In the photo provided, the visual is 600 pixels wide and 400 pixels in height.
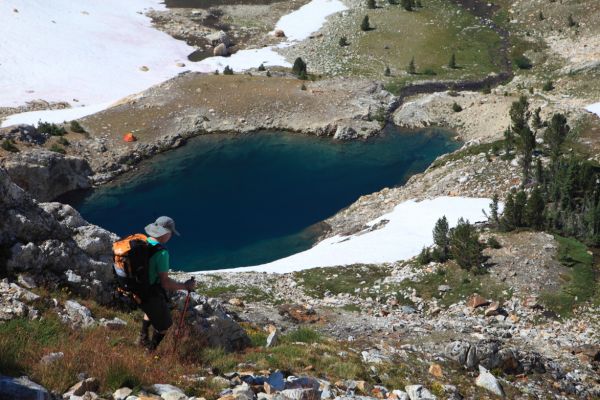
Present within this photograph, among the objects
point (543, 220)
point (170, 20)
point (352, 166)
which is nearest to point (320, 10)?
point (170, 20)

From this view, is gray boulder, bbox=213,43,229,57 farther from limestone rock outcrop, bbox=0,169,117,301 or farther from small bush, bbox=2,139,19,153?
limestone rock outcrop, bbox=0,169,117,301

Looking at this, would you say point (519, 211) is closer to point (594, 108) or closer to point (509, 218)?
point (509, 218)

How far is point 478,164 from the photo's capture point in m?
36.2

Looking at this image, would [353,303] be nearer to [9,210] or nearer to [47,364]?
[9,210]

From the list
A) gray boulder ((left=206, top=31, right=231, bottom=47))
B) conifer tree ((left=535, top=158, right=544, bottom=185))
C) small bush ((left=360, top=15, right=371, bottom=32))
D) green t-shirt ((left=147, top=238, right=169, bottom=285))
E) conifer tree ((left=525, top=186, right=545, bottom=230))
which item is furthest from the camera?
gray boulder ((left=206, top=31, right=231, bottom=47))

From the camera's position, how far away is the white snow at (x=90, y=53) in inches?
2402

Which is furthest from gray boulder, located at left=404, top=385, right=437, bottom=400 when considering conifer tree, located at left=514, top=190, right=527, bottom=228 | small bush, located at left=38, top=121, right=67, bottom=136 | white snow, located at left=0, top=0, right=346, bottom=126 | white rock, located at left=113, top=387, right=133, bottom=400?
white snow, located at left=0, top=0, right=346, bottom=126

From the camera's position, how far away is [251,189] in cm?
4519

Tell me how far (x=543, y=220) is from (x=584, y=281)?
16.0 ft

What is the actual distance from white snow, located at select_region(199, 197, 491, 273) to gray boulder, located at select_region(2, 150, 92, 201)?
19.3 meters

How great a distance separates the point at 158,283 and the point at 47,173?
36.1 m

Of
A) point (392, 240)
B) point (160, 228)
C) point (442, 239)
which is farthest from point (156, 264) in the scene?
point (392, 240)

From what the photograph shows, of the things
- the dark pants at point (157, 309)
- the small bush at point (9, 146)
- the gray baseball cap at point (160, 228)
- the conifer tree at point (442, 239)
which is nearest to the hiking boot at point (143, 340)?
the dark pants at point (157, 309)

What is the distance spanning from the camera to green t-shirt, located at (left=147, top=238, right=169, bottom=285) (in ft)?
33.4
